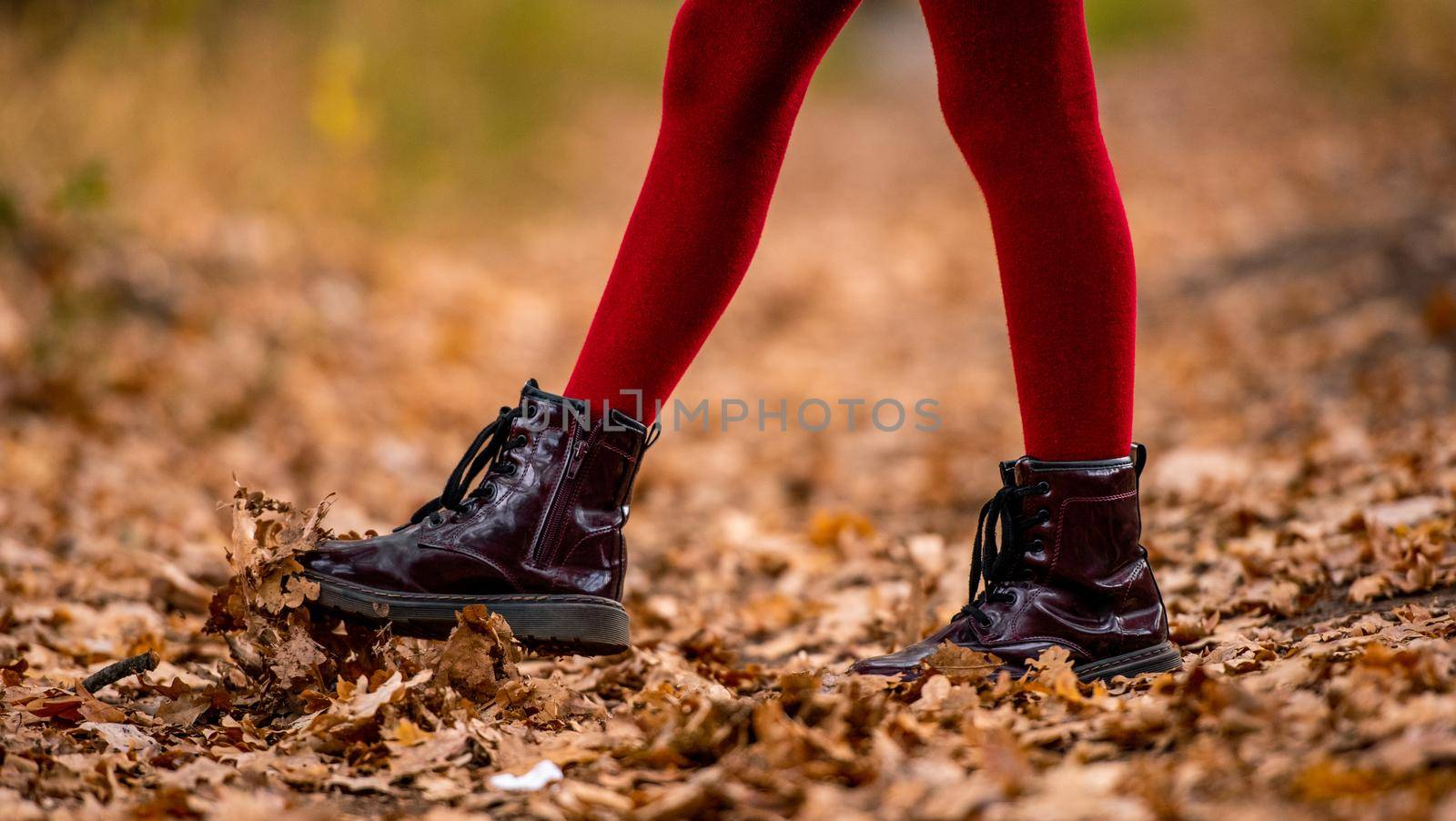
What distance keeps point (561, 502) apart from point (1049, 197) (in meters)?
0.72

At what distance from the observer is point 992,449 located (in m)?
3.75

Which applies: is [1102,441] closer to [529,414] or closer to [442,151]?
[529,414]

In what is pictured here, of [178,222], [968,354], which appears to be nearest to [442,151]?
[178,222]

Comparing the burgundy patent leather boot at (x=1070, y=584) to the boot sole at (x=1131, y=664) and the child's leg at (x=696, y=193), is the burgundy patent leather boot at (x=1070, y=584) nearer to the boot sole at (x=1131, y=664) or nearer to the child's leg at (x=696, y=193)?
the boot sole at (x=1131, y=664)

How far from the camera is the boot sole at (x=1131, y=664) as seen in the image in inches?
59.1

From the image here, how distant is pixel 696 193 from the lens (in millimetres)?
1520

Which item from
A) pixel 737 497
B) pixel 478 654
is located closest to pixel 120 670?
pixel 478 654

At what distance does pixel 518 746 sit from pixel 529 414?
44 centimetres

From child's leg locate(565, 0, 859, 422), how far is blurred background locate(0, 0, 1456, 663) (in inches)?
27.6

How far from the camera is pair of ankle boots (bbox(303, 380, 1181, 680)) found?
1.51 m

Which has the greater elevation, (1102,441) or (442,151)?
(442,151)

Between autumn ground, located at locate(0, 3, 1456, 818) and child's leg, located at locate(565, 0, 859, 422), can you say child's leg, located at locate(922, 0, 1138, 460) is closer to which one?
child's leg, located at locate(565, 0, 859, 422)

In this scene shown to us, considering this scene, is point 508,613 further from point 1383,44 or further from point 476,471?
point 1383,44

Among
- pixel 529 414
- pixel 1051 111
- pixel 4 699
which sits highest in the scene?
pixel 1051 111
